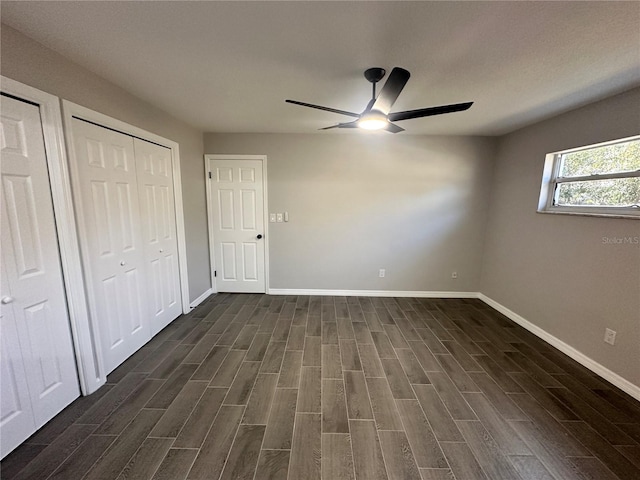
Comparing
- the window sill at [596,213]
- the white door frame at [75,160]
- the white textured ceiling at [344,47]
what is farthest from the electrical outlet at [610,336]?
the white door frame at [75,160]

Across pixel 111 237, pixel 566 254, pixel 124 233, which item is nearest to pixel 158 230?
pixel 124 233

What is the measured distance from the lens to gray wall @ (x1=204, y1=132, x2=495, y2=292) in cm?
357

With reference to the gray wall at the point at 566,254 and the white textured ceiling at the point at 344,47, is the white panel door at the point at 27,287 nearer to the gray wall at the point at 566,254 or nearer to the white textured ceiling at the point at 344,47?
the white textured ceiling at the point at 344,47

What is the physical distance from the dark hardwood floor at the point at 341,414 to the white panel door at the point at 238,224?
1.16m

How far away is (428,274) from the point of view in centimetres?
385

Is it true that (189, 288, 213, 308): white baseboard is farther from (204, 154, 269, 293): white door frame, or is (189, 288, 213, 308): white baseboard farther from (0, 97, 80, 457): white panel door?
(0, 97, 80, 457): white panel door

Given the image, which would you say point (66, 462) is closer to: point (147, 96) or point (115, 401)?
point (115, 401)

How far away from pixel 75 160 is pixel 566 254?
4.35m

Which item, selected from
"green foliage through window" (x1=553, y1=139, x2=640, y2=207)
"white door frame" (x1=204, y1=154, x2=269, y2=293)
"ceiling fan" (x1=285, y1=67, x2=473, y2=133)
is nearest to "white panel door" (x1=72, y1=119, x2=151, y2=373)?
"white door frame" (x1=204, y1=154, x2=269, y2=293)

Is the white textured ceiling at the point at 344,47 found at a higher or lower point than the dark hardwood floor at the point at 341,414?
higher

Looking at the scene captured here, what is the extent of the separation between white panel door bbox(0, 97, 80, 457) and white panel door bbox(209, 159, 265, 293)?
7.03 ft

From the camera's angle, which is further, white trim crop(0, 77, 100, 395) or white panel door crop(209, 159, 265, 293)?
white panel door crop(209, 159, 265, 293)

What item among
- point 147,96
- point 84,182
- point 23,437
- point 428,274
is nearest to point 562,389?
point 428,274

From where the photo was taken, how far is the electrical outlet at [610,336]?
6.91ft
